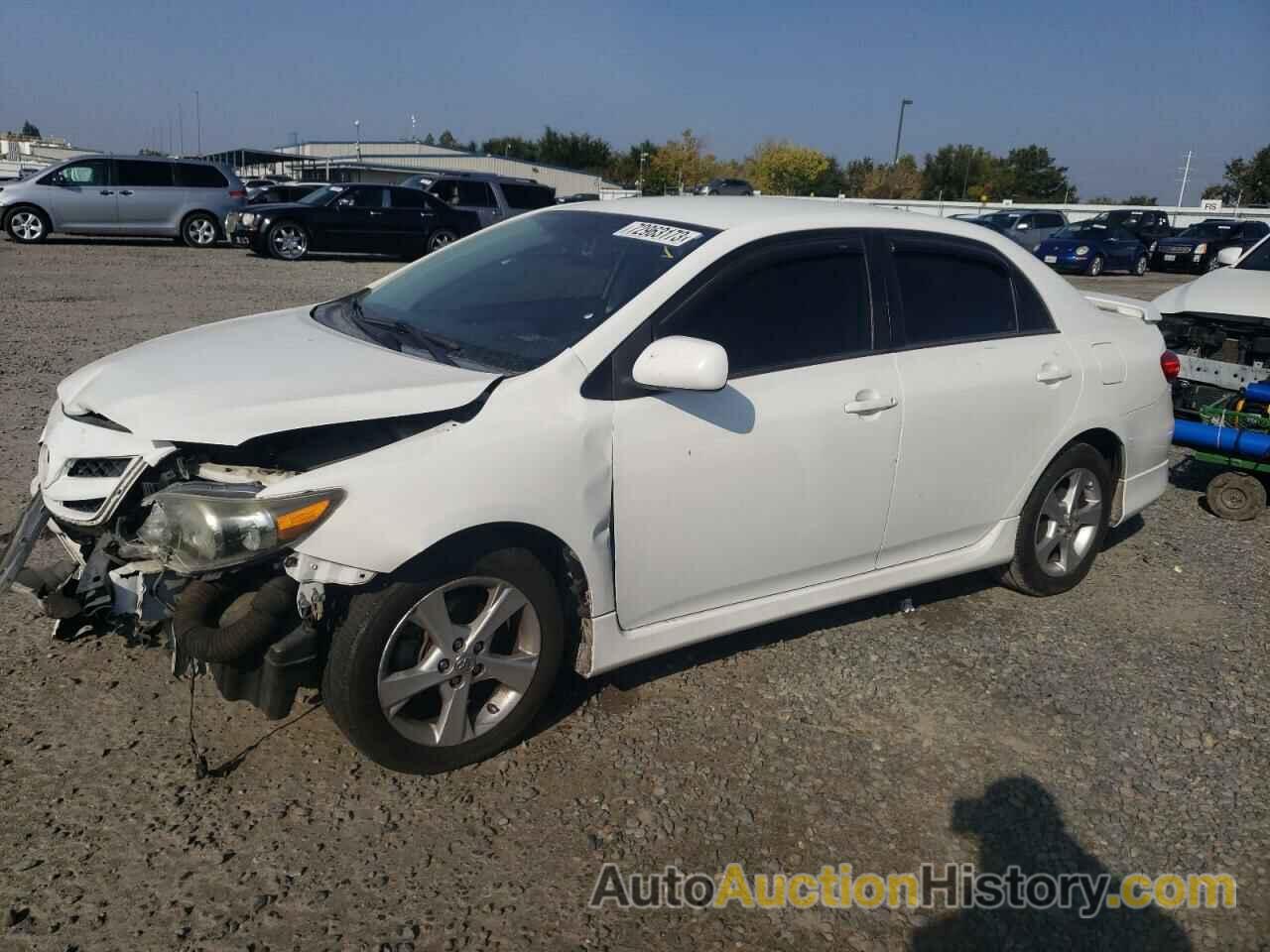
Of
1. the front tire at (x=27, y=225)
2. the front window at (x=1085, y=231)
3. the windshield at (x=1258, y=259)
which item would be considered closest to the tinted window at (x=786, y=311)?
the windshield at (x=1258, y=259)

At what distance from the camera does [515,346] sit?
3.44 m

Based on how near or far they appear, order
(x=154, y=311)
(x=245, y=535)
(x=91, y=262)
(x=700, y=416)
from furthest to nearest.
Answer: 1. (x=91, y=262)
2. (x=154, y=311)
3. (x=700, y=416)
4. (x=245, y=535)

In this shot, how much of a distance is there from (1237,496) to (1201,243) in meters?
24.7

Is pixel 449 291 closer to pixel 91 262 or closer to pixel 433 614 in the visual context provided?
pixel 433 614

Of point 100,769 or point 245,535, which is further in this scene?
point 100,769

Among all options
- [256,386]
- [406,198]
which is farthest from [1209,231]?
[256,386]

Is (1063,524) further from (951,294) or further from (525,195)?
(525,195)

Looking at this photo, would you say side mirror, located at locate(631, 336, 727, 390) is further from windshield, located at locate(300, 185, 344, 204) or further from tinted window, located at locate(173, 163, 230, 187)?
tinted window, located at locate(173, 163, 230, 187)

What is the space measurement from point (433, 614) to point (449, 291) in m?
1.54

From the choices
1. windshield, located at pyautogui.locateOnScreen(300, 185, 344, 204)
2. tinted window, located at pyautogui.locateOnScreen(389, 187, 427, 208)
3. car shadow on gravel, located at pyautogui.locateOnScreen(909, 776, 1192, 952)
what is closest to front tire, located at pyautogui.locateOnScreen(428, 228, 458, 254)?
tinted window, located at pyautogui.locateOnScreen(389, 187, 427, 208)

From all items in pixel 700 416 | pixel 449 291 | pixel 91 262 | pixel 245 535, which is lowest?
pixel 91 262

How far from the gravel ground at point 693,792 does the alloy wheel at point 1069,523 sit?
266 mm

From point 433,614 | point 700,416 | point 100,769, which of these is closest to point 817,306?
point 700,416

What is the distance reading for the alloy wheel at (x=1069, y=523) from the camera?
4.70 metres
